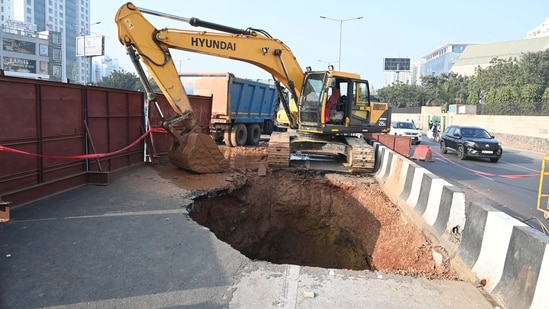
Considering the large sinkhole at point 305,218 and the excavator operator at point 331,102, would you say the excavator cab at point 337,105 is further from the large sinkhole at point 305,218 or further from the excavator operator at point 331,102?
the large sinkhole at point 305,218

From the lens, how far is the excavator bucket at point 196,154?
30.7ft

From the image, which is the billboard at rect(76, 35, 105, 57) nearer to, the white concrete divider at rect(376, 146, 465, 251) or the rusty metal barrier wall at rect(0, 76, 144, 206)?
the rusty metal barrier wall at rect(0, 76, 144, 206)

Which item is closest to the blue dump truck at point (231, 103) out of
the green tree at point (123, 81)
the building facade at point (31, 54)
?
the building facade at point (31, 54)

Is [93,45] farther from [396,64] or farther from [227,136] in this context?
[396,64]

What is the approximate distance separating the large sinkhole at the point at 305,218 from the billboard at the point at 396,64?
110 meters

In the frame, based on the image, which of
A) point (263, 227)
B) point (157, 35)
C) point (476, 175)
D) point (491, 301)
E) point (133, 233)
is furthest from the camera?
point (476, 175)

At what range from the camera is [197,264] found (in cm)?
→ 441

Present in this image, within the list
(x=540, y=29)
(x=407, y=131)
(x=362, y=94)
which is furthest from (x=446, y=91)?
(x=540, y=29)

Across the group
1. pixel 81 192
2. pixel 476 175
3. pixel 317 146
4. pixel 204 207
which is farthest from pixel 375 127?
pixel 81 192

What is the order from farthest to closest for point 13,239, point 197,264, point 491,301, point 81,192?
point 81,192 < point 13,239 < point 197,264 < point 491,301

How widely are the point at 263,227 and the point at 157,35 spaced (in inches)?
194

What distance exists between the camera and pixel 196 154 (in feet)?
30.9

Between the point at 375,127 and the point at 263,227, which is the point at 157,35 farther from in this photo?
the point at 375,127

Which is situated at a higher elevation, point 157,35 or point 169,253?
point 157,35
